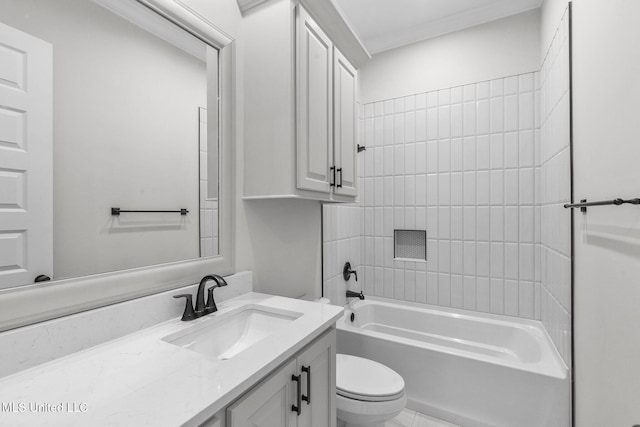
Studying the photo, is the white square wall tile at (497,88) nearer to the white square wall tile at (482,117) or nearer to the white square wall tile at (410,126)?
the white square wall tile at (482,117)

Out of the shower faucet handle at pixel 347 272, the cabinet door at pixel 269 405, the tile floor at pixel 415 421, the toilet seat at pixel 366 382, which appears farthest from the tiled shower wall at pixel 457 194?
the cabinet door at pixel 269 405

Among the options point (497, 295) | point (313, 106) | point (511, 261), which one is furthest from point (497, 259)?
point (313, 106)

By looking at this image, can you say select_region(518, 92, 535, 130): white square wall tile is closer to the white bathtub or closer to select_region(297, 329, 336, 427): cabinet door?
the white bathtub

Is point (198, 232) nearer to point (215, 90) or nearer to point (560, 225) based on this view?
point (215, 90)

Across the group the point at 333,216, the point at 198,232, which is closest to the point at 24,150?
the point at 198,232

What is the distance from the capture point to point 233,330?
1098 millimetres

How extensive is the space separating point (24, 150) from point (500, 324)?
8.71 ft

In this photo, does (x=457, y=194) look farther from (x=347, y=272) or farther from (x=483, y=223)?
(x=347, y=272)

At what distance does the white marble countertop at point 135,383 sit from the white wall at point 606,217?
1035 millimetres

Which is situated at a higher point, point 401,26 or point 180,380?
point 401,26

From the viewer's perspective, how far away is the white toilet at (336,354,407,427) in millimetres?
1330

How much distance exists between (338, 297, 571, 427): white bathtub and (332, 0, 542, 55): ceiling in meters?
2.23

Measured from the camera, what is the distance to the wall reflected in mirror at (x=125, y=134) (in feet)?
2.62

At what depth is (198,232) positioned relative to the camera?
3.88 ft
